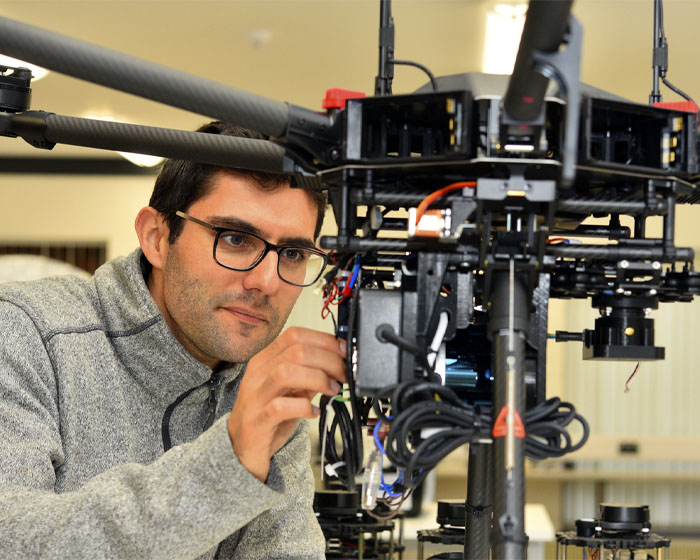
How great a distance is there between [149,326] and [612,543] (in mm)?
706

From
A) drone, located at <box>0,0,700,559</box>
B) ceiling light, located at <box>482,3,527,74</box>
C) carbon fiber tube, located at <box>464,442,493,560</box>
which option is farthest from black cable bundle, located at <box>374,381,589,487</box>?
ceiling light, located at <box>482,3,527,74</box>

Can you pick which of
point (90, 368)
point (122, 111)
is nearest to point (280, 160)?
point (90, 368)

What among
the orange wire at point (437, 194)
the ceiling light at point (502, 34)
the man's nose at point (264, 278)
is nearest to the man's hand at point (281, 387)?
the orange wire at point (437, 194)

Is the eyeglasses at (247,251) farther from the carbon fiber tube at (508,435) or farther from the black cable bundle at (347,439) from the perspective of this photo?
the carbon fiber tube at (508,435)

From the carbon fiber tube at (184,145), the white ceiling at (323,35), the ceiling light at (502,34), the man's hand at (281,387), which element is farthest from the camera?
the white ceiling at (323,35)

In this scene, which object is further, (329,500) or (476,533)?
(329,500)

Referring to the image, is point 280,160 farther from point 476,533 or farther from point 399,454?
point 476,533

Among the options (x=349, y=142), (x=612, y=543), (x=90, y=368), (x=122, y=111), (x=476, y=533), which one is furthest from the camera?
(x=122, y=111)

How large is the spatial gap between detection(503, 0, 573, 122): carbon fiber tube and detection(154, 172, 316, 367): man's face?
684mm

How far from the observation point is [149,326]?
1.28 m

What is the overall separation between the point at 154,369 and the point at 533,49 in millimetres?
913

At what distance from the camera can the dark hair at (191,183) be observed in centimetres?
125

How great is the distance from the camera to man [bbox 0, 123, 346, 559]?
83 cm

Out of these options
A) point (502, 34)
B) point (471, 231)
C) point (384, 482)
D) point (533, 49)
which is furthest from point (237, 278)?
point (502, 34)
